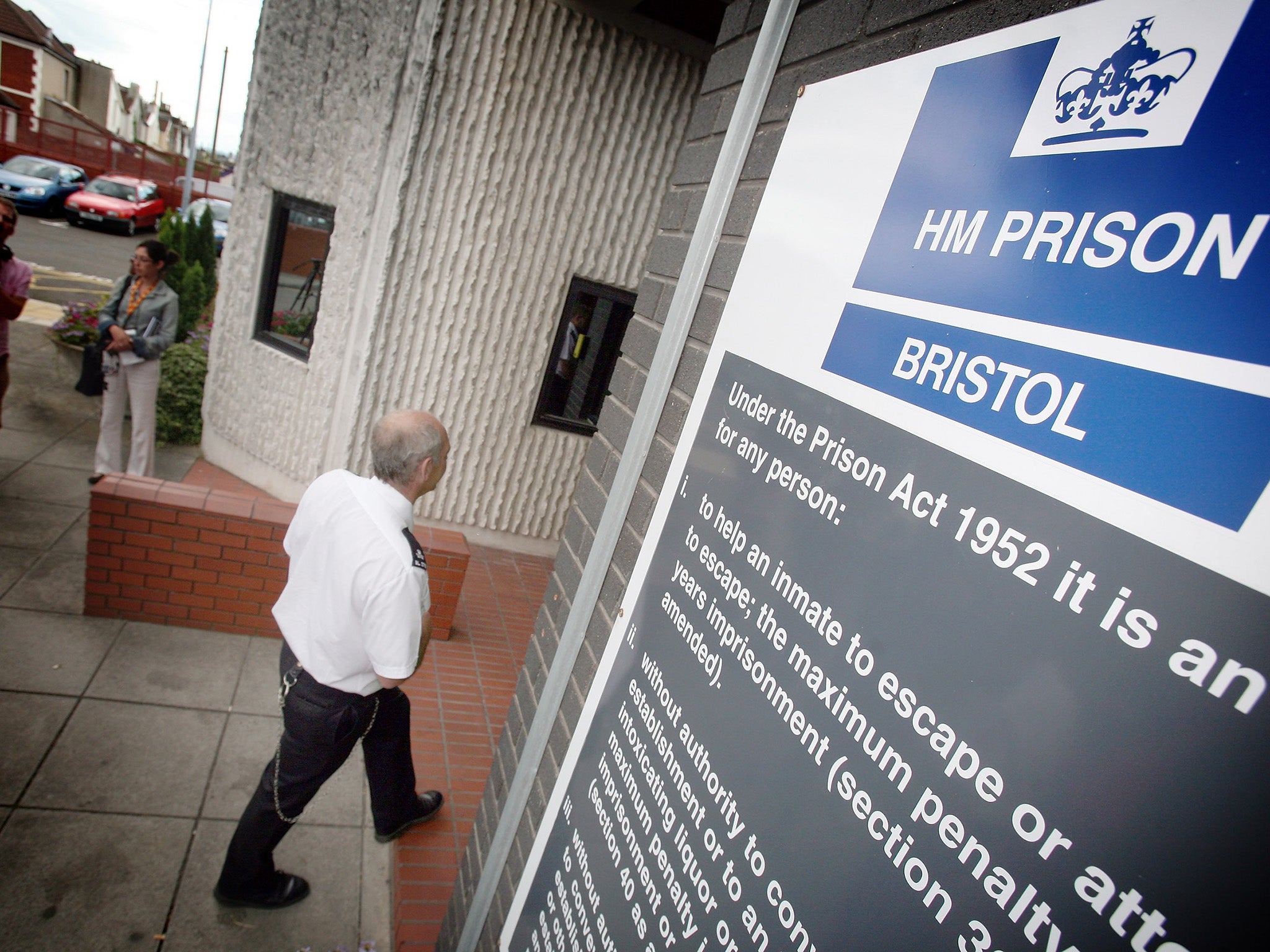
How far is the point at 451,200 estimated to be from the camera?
18.7ft

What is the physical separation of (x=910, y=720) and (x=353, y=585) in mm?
1856

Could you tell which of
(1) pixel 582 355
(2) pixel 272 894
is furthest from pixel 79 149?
(2) pixel 272 894

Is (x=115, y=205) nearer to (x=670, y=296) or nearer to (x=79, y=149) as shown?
(x=79, y=149)

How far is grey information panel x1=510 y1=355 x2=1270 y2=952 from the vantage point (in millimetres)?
669

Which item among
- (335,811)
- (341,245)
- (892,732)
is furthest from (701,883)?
(341,245)

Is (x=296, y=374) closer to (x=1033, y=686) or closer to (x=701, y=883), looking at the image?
(x=701, y=883)

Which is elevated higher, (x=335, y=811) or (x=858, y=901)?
(x=858, y=901)

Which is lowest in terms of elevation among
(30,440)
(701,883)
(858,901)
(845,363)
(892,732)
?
(30,440)

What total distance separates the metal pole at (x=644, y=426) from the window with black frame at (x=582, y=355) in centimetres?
459

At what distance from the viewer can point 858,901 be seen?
0.96 m

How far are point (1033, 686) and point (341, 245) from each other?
6.26 m

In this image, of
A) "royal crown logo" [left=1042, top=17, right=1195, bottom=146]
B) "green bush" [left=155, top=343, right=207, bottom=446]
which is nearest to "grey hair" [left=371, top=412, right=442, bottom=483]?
"royal crown logo" [left=1042, top=17, right=1195, bottom=146]

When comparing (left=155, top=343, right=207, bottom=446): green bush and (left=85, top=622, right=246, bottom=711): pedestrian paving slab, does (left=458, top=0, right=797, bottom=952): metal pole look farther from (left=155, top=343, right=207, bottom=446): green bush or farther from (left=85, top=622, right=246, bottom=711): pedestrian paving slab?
(left=155, top=343, right=207, bottom=446): green bush

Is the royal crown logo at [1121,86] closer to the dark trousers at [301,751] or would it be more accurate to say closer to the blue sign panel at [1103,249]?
the blue sign panel at [1103,249]
